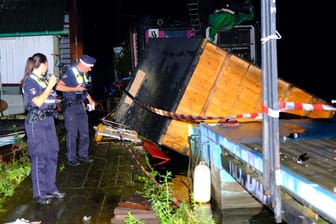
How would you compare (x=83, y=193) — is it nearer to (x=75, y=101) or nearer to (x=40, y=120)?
(x=40, y=120)

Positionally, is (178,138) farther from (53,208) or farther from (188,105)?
(53,208)

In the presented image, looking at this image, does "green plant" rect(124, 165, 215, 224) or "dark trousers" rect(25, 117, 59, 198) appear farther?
"dark trousers" rect(25, 117, 59, 198)

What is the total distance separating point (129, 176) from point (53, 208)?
174 cm

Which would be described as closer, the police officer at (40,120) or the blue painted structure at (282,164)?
the blue painted structure at (282,164)

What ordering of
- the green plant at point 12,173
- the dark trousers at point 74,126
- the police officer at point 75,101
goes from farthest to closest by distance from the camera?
1. the dark trousers at point 74,126
2. the police officer at point 75,101
3. the green plant at point 12,173

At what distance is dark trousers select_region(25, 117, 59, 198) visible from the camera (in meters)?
5.76

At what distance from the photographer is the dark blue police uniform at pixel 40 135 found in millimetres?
5691

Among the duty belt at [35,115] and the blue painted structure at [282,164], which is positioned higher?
the duty belt at [35,115]

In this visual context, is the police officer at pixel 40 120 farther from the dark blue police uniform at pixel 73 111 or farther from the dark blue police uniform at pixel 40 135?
the dark blue police uniform at pixel 73 111

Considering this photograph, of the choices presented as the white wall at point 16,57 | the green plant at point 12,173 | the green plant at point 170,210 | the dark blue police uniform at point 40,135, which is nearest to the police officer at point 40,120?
the dark blue police uniform at point 40,135

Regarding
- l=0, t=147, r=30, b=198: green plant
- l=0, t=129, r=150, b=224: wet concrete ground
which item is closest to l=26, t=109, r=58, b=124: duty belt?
l=0, t=129, r=150, b=224: wet concrete ground

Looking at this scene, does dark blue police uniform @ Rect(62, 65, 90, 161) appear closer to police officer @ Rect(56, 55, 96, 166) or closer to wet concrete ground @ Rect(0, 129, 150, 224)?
police officer @ Rect(56, 55, 96, 166)

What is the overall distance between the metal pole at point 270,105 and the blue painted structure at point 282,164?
109mm

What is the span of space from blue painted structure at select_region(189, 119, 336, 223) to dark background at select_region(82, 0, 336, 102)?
20.4 ft
